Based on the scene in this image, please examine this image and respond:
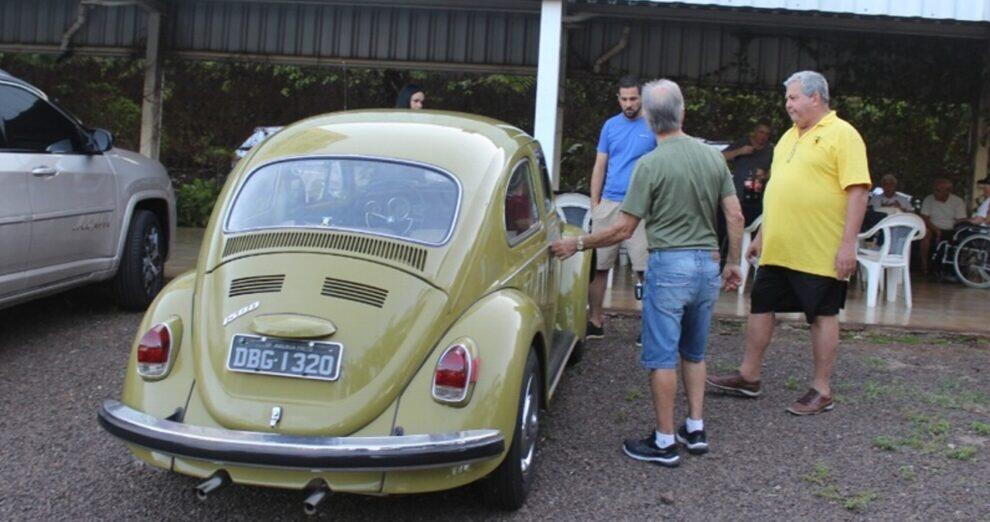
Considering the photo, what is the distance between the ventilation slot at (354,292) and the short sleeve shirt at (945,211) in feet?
33.0

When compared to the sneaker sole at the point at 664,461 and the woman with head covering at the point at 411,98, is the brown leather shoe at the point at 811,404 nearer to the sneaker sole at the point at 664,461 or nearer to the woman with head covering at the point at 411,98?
the sneaker sole at the point at 664,461

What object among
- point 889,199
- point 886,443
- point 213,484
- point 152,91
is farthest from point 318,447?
point 152,91

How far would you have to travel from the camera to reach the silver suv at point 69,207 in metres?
5.91

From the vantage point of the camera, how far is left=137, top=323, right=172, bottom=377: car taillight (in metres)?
3.82

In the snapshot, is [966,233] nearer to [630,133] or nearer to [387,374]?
[630,133]

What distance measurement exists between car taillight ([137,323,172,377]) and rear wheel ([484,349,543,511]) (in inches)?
54.1

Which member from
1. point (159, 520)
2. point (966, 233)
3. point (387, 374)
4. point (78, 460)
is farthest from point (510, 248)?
point (966, 233)

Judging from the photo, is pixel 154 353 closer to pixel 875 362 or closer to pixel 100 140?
pixel 100 140

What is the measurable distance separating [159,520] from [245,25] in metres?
9.59

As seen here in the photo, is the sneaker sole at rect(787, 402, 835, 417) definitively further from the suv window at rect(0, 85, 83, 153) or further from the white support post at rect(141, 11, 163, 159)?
the white support post at rect(141, 11, 163, 159)

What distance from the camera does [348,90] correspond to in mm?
15477

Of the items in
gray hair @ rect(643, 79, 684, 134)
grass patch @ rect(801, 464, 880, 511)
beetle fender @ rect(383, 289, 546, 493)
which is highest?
gray hair @ rect(643, 79, 684, 134)

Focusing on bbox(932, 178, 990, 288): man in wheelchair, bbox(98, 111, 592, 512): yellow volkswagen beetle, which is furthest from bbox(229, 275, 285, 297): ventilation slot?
bbox(932, 178, 990, 288): man in wheelchair

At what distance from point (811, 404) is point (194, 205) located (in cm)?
1112
